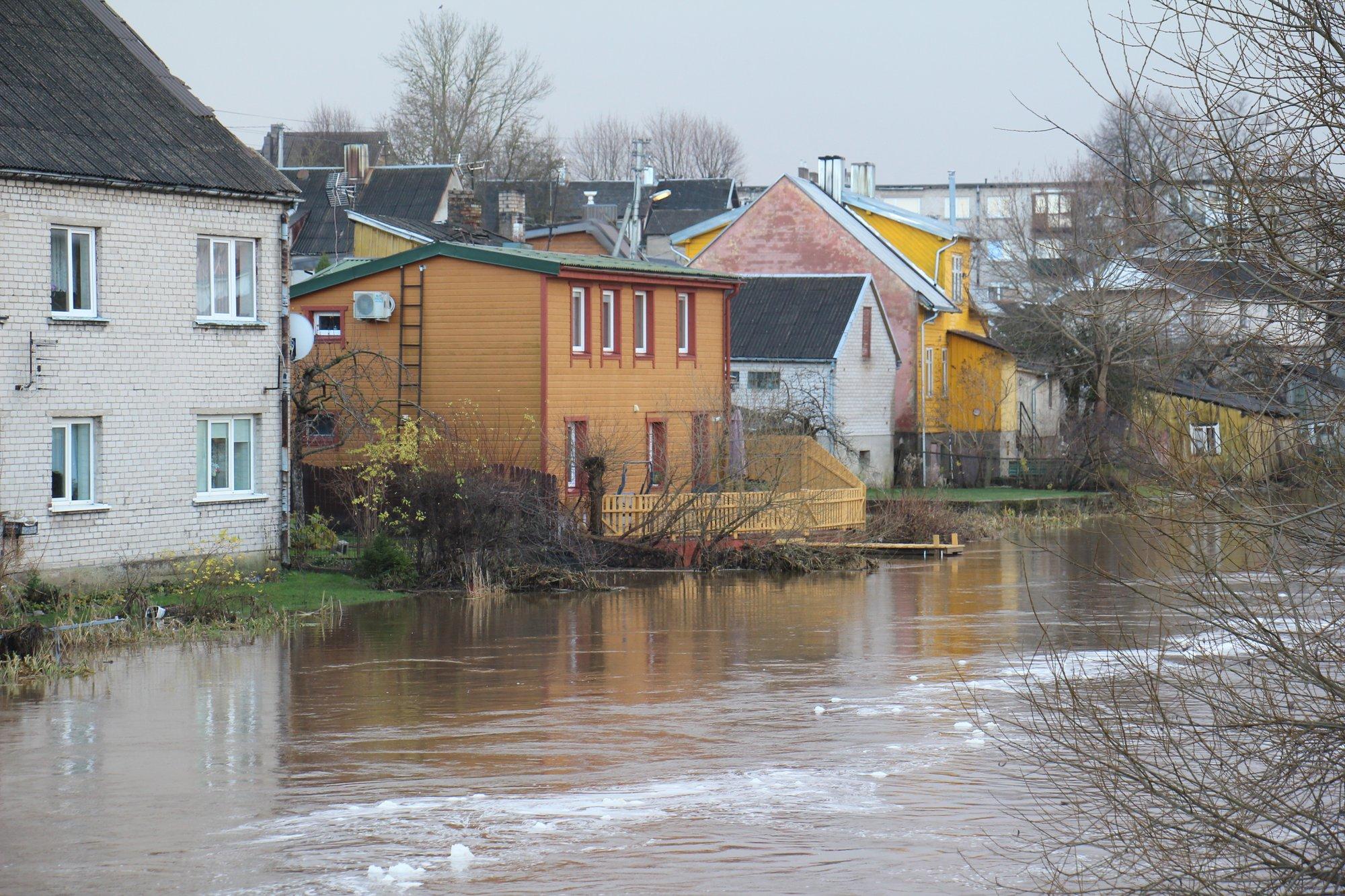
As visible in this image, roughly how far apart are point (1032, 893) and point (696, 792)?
4180mm

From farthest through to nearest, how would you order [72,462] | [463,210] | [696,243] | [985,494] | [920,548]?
[696,243] → [985,494] → [463,210] → [920,548] → [72,462]

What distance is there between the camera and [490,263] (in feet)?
101

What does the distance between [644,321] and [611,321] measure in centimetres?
128

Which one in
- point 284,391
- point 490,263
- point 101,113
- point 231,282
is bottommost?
point 284,391

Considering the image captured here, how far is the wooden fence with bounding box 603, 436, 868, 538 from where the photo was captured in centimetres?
2908

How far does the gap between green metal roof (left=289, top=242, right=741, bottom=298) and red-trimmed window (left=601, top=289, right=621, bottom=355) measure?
2.01 ft

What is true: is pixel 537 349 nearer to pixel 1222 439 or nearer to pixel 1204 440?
pixel 1222 439

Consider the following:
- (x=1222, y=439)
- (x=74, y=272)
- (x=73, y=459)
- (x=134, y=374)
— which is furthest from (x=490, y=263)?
(x=1222, y=439)

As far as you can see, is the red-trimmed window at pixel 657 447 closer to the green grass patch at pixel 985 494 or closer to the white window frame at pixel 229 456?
the green grass patch at pixel 985 494

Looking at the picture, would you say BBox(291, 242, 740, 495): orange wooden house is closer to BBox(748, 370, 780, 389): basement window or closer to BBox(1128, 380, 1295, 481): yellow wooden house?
BBox(748, 370, 780, 389): basement window

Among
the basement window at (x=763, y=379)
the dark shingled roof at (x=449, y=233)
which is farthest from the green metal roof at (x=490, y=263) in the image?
the basement window at (x=763, y=379)

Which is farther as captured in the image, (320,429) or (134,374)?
(320,429)

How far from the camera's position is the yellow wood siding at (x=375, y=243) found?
41469 millimetres

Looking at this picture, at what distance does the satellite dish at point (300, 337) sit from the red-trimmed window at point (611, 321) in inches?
301
